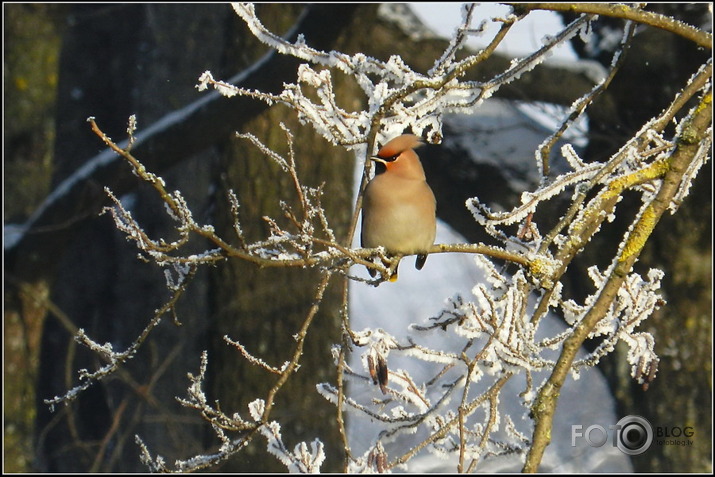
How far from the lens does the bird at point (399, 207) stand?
3070mm

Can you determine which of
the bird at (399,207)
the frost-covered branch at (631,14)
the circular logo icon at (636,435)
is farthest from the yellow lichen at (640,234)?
the circular logo icon at (636,435)

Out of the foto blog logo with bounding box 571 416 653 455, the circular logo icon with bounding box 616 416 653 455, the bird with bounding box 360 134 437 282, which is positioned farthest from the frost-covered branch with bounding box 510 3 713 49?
the circular logo icon with bounding box 616 416 653 455

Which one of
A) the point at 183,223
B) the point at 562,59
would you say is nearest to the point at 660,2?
the point at 562,59

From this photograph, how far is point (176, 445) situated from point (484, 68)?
10.1ft

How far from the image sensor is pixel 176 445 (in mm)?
6293

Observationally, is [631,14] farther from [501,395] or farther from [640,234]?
[501,395]

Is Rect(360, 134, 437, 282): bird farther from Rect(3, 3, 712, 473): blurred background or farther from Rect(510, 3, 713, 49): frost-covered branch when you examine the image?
Rect(3, 3, 712, 473): blurred background

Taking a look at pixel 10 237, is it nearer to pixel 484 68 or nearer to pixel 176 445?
pixel 176 445

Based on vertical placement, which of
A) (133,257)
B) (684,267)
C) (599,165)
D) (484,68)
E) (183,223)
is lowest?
(183,223)

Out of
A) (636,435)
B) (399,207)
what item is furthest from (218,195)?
(636,435)

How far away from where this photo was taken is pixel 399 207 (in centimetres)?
308

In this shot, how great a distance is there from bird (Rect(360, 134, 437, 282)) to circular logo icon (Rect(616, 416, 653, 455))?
7.70 ft

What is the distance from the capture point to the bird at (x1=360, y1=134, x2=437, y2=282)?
3.07 meters

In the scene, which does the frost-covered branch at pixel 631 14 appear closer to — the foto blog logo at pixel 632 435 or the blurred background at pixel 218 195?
the blurred background at pixel 218 195
